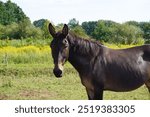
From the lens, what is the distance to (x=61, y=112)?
4.09 meters

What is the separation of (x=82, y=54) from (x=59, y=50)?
482 millimetres

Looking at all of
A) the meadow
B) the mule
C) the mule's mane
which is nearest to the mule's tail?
the mule

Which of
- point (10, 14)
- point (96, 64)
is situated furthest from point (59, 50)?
point (10, 14)

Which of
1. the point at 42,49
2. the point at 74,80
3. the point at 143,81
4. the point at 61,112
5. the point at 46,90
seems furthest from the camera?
the point at 42,49

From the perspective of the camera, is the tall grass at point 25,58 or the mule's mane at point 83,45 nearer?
the mule's mane at point 83,45

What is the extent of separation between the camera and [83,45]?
4.70 metres

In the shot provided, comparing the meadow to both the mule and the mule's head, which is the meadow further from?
the mule's head

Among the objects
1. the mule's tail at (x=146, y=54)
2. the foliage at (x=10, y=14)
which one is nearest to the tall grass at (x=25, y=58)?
the mule's tail at (x=146, y=54)

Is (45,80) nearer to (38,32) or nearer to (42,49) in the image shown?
(42,49)

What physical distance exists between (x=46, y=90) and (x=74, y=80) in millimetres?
2058

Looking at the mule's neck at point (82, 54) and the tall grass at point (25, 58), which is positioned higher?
the mule's neck at point (82, 54)

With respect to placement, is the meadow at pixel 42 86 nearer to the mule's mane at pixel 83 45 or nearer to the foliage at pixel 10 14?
the mule's mane at pixel 83 45

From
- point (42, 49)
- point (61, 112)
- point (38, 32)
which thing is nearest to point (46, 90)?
point (61, 112)

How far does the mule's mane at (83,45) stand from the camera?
4.61 metres
